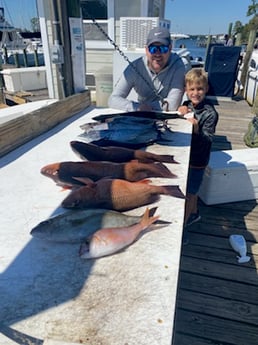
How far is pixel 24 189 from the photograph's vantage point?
1.42m

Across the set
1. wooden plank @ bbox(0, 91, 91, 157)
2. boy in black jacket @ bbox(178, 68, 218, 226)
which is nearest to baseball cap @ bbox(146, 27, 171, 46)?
boy in black jacket @ bbox(178, 68, 218, 226)

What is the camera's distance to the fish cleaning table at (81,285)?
2.39 feet

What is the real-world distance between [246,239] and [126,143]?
158cm

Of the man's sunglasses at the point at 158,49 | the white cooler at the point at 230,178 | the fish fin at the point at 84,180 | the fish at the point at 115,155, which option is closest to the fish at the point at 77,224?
the fish fin at the point at 84,180

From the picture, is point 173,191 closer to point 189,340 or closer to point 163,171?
point 163,171

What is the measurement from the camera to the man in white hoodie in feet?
9.40

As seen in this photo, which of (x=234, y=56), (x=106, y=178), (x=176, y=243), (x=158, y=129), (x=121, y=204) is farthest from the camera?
(x=234, y=56)

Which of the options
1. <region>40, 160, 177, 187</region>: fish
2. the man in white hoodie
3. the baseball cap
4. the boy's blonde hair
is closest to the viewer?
<region>40, 160, 177, 187</region>: fish

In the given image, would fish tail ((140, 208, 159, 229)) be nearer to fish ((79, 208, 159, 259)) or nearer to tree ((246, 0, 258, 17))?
fish ((79, 208, 159, 259))

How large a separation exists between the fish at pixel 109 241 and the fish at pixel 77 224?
0.03m

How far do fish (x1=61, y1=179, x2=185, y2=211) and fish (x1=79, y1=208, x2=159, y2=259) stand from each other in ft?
0.57

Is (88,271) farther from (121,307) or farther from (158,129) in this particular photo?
(158,129)

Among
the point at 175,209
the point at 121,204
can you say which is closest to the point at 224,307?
the point at 175,209

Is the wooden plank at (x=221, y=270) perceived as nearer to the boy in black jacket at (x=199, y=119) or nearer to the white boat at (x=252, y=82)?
the boy in black jacket at (x=199, y=119)
